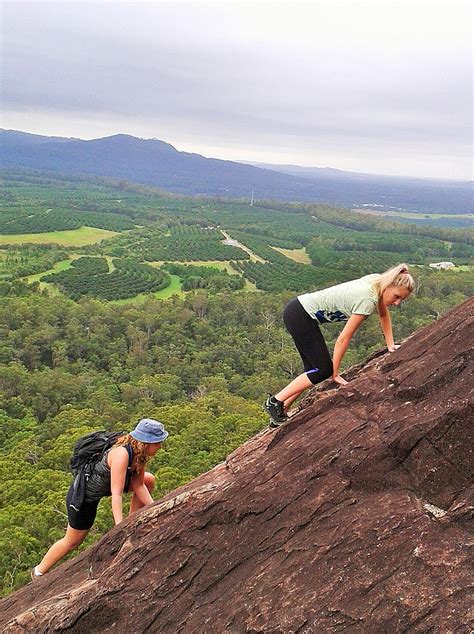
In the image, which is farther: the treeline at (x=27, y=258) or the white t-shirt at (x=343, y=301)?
the treeline at (x=27, y=258)

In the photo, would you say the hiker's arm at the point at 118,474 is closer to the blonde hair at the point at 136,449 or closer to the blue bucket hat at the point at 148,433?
the blonde hair at the point at 136,449

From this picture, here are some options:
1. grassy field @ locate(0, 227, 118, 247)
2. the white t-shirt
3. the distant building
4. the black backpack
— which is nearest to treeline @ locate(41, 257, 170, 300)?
grassy field @ locate(0, 227, 118, 247)

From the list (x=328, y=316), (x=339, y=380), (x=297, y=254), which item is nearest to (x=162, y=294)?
(x=297, y=254)

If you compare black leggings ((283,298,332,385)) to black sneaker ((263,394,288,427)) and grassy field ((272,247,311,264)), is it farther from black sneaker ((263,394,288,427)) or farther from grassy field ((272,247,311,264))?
grassy field ((272,247,311,264))

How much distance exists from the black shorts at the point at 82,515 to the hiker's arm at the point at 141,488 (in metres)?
0.68

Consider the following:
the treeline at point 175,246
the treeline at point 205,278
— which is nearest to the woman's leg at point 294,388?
the treeline at point 205,278

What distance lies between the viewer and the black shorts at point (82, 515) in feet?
29.1

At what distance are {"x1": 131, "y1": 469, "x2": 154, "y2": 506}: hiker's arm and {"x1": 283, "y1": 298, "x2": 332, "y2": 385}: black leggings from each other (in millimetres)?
3406

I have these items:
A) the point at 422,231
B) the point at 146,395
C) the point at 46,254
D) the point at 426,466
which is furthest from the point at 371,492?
the point at 422,231

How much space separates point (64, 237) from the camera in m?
151

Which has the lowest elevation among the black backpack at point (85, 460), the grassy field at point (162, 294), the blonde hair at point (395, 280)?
the grassy field at point (162, 294)

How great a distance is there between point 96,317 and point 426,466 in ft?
219

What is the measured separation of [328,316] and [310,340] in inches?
19.4

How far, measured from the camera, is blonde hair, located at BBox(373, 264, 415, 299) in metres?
7.89
